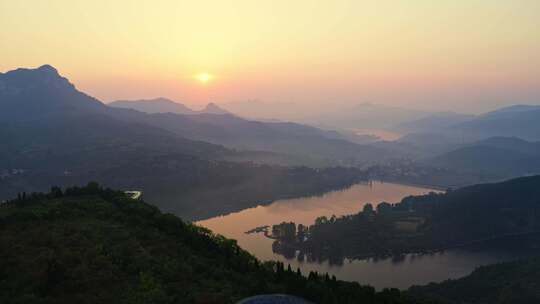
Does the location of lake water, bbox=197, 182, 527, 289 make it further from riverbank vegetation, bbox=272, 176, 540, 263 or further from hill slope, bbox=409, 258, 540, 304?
hill slope, bbox=409, 258, 540, 304

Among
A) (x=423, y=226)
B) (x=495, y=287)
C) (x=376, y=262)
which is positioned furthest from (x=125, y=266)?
(x=423, y=226)

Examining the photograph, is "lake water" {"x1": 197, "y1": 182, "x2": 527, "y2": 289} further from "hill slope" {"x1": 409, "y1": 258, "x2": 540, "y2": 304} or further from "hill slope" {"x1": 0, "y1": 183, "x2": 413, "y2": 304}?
"hill slope" {"x1": 0, "y1": 183, "x2": 413, "y2": 304}

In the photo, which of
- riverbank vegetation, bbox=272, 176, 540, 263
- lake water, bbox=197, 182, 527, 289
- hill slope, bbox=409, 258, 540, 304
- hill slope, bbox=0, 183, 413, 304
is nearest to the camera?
hill slope, bbox=0, 183, 413, 304

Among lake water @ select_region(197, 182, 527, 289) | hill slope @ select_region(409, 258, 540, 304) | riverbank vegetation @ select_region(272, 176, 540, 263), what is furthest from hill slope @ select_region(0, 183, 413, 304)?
A: riverbank vegetation @ select_region(272, 176, 540, 263)

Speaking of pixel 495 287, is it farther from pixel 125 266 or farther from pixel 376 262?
pixel 125 266

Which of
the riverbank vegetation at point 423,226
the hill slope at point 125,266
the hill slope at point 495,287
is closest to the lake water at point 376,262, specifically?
the riverbank vegetation at point 423,226

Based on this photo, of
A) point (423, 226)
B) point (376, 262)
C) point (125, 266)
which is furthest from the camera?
point (423, 226)

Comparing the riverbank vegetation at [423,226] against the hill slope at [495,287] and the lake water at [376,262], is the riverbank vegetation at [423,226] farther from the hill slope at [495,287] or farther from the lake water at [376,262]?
the hill slope at [495,287]

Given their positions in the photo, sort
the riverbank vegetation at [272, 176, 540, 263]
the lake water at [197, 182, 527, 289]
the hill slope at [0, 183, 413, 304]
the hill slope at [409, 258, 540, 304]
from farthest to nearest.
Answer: the riverbank vegetation at [272, 176, 540, 263] → the lake water at [197, 182, 527, 289] → the hill slope at [409, 258, 540, 304] → the hill slope at [0, 183, 413, 304]

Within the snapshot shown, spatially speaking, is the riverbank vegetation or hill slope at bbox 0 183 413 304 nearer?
hill slope at bbox 0 183 413 304

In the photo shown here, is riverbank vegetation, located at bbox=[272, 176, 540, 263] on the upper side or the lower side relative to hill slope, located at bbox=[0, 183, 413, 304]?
lower

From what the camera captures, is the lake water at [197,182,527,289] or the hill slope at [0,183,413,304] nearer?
the hill slope at [0,183,413,304]

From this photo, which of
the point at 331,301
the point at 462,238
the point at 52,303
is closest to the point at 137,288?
the point at 52,303
